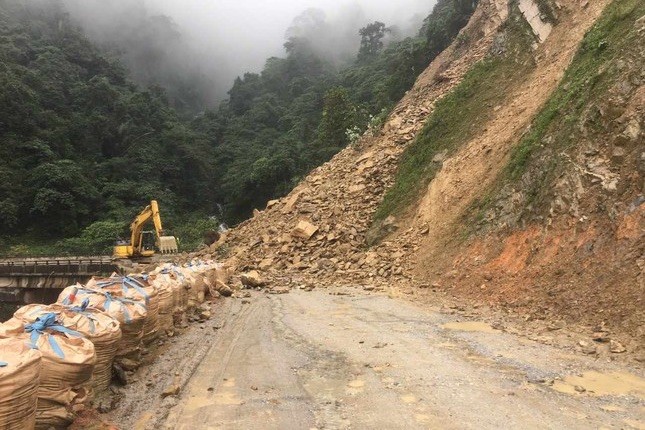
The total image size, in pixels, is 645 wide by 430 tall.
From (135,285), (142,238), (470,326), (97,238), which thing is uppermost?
(97,238)

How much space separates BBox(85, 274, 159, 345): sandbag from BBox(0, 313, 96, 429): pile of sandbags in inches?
88.9

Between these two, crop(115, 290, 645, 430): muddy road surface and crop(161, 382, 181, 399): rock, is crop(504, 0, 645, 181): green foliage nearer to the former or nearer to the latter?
crop(115, 290, 645, 430): muddy road surface

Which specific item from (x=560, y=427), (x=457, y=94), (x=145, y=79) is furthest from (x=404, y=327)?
(x=145, y=79)

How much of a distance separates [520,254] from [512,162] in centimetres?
355

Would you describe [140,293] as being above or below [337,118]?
below

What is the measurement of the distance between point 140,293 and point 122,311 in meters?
0.95

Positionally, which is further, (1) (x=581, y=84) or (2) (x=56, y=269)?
(2) (x=56, y=269)

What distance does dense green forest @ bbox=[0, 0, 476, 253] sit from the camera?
40656 millimetres

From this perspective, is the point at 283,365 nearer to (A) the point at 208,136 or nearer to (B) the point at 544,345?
(B) the point at 544,345

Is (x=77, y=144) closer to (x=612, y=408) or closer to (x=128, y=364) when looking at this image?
(x=128, y=364)

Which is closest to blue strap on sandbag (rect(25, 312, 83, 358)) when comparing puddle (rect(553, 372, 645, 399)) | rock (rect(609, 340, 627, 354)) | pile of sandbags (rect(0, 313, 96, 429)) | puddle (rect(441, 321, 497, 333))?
pile of sandbags (rect(0, 313, 96, 429))

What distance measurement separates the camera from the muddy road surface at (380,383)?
4820 millimetres

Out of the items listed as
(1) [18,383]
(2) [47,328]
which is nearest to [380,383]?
(2) [47,328]

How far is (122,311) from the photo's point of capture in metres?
6.11
